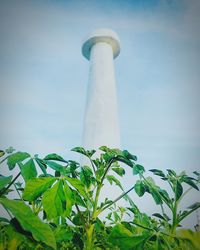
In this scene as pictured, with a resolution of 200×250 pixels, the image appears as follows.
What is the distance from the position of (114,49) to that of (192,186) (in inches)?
441

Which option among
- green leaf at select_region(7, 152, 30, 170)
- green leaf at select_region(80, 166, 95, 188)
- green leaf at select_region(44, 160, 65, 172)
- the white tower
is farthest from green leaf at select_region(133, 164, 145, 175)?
the white tower

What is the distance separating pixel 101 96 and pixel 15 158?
806 cm

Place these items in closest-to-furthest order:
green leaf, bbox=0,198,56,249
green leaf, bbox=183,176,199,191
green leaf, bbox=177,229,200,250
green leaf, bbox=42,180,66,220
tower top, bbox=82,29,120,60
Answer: green leaf, bbox=0,198,56,249, green leaf, bbox=42,180,66,220, green leaf, bbox=177,229,200,250, green leaf, bbox=183,176,199,191, tower top, bbox=82,29,120,60

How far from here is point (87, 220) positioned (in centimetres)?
83

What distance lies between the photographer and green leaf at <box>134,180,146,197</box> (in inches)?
33.8

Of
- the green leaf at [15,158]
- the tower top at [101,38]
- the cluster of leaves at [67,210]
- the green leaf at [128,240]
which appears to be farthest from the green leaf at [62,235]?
the tower top at [101,38]

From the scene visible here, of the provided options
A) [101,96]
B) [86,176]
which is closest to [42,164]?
[86,176]

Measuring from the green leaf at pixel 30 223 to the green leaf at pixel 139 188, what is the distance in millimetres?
454

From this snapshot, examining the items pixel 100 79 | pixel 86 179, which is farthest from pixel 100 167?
pixel 100 79

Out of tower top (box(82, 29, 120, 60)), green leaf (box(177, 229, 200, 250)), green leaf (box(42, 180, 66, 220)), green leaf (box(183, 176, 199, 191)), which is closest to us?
Answer: green leaf (box(42, 180, 66, 220))

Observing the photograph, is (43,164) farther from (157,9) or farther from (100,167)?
(157,9)

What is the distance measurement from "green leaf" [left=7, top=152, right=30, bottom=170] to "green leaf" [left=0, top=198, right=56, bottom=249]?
30 centimetres

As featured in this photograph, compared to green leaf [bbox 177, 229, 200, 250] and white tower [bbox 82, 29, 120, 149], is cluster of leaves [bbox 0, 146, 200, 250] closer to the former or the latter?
green leaf [bbox 177, 229, 200, 250]

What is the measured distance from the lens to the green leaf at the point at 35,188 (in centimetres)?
Result: 60
